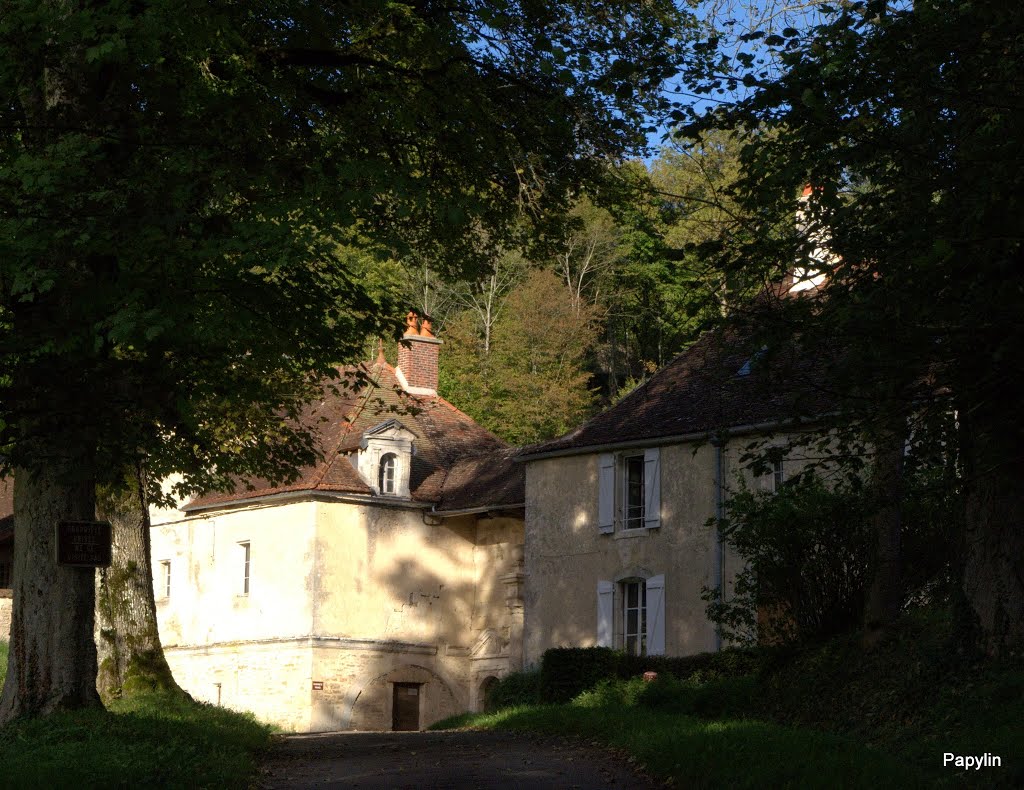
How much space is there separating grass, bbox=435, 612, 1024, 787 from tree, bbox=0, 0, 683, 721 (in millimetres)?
4798

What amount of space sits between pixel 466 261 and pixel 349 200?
5.21m

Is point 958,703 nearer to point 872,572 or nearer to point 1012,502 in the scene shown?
point 1012,502

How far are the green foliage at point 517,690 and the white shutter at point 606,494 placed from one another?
3233 mm

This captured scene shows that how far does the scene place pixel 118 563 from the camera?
1888cm

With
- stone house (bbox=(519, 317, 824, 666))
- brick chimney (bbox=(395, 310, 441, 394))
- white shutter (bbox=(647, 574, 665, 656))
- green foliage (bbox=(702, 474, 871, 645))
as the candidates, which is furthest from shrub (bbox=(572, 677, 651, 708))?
brick chimney (bbox=(395, 310, 441, 394))

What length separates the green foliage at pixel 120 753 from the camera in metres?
9.32

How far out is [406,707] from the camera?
3319cm

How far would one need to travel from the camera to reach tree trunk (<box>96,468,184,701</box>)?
1861cm

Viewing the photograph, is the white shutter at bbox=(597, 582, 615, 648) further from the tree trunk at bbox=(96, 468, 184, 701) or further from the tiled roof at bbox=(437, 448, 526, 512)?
the tree trunk at bbox=(96, 468, 184, 701)

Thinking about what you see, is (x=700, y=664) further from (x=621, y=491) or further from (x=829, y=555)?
(x=829, y=555)

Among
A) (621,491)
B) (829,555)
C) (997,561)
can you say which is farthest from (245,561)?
(997,561)

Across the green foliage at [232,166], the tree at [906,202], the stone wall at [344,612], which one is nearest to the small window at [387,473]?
the stone wall at [344,612]

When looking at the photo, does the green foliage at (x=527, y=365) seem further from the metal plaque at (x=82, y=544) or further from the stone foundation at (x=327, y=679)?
the metal plaque at (x=82, y=544)

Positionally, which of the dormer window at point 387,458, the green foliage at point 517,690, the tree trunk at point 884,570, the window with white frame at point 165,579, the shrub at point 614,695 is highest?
the dormer window at point 387,458
